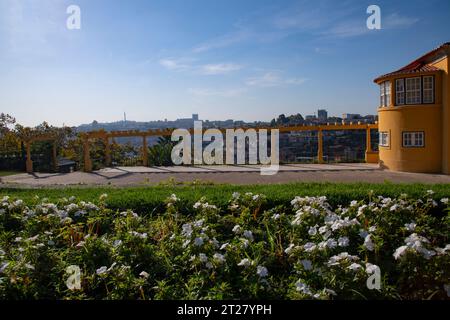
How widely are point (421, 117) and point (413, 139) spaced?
910 mm

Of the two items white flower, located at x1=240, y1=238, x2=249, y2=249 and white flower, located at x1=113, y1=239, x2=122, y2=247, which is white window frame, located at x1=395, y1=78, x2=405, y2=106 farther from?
white flower, located at x1=113, y1=239, x2=122, y2=247

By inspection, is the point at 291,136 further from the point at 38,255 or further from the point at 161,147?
the point at 38,255

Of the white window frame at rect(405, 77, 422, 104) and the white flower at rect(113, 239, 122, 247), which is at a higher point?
the white window frame at rect(405, 77, 422, 104)

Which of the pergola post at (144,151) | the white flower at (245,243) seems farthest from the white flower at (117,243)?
the pergola post at (144,151)

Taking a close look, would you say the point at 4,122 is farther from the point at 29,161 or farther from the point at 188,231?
the point at 188,231

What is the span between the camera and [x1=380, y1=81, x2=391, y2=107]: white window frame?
16422mm

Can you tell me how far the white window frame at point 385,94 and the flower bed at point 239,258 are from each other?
39.2ft

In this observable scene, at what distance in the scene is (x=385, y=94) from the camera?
659 inches

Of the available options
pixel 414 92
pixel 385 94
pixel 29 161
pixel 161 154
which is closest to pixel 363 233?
pixel 414 92

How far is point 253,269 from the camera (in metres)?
3.71

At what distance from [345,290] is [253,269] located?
2.76 feet

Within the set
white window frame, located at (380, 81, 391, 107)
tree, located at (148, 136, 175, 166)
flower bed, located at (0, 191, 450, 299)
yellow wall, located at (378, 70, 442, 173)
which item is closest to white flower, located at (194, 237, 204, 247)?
flower bed, located at (0, 191, 450, 299)

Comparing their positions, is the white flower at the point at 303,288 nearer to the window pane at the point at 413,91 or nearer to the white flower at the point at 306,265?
the white flower at the point at 306,265
